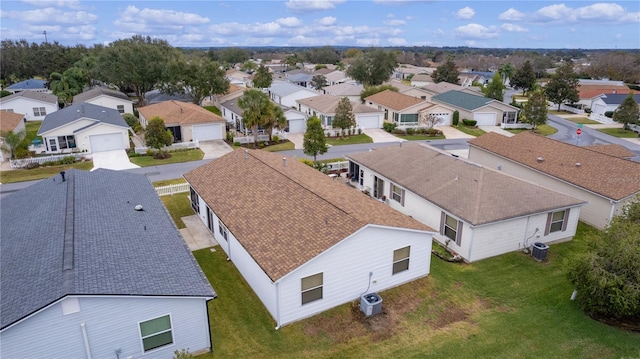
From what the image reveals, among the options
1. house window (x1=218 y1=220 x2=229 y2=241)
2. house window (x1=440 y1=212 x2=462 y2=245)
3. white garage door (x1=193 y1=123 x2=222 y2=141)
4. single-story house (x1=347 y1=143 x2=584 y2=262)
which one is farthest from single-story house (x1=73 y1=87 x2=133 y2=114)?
house window (x1=440 y1=212 x2=462 y2=245)

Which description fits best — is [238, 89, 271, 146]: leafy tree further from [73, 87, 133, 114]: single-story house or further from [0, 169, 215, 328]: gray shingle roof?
[73, 87, 133, 114]: single-story house

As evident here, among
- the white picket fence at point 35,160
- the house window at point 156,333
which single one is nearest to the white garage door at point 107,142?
the white picket fence at point 35,160

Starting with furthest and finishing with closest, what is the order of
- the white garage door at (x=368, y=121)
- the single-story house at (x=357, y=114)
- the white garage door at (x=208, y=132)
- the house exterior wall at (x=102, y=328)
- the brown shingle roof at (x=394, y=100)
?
the brown shingle roof at (x=394, y=100) → the white garage door at (x=368, y=121) → the single-story house at (x=357, y=114) → the white garage door at (x=208, y=132) → the house exterior wall at (x=102, y=328)

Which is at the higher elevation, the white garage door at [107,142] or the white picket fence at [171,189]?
the white garage door at [107,142]

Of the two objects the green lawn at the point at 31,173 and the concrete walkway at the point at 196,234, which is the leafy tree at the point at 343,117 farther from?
the concrete walkway at the point at 196,234

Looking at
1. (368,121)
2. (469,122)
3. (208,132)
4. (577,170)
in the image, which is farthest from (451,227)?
(469,122)

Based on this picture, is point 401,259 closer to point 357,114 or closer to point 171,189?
point 171,189

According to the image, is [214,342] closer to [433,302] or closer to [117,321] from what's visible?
[117,321]
